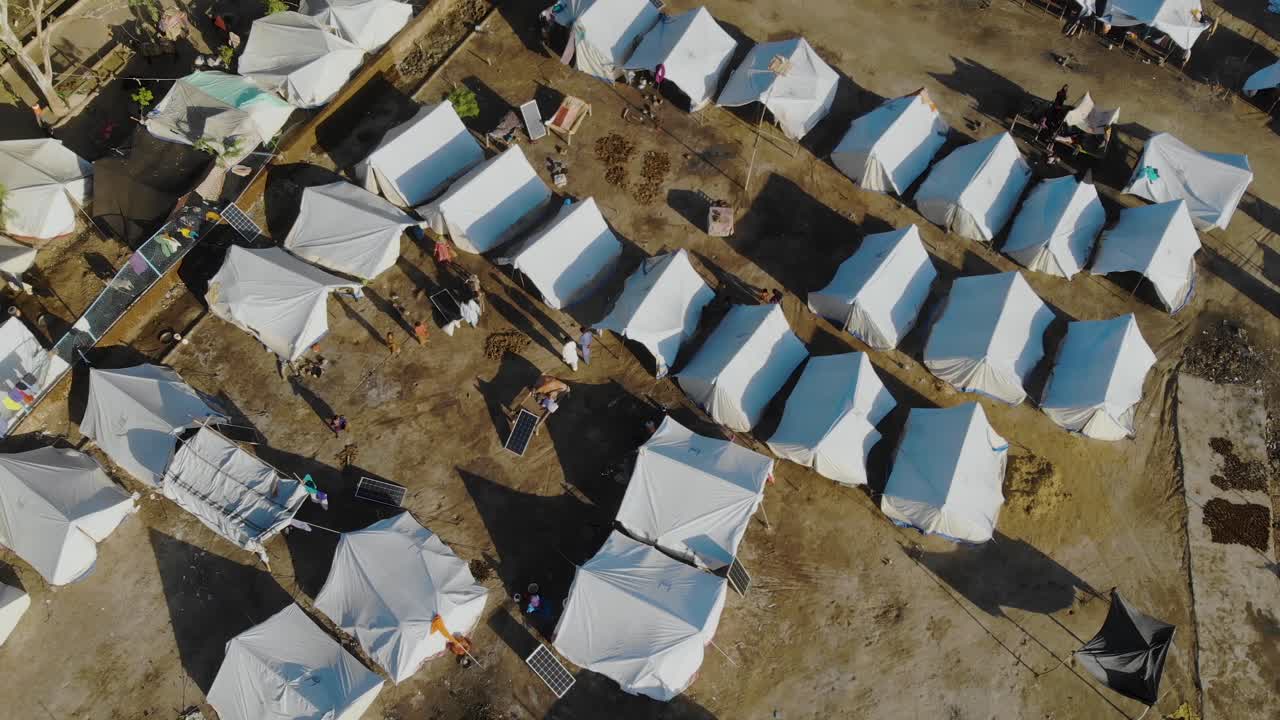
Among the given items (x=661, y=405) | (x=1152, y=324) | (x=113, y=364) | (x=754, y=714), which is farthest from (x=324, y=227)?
(x=1152, y=324)

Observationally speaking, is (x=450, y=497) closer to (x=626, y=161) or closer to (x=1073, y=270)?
(x=626, y=161)

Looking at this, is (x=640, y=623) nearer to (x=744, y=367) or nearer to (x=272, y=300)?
(x=744, y=367)

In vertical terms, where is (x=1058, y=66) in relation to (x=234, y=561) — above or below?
above

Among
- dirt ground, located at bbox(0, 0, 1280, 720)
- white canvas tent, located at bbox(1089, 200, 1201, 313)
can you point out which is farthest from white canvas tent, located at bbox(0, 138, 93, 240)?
white canvas tent, located at bbox(1089, 200, 1201, 313)

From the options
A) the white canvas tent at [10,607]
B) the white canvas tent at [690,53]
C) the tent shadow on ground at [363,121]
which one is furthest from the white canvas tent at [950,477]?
the white canvas tent at [10,607]

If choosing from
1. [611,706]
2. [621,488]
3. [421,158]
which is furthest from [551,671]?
[421,158]

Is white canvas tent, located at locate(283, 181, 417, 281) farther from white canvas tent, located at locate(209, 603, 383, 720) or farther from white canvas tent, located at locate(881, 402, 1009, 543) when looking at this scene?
white canvas tent, located at locate(881, 402, 1009, 543)
